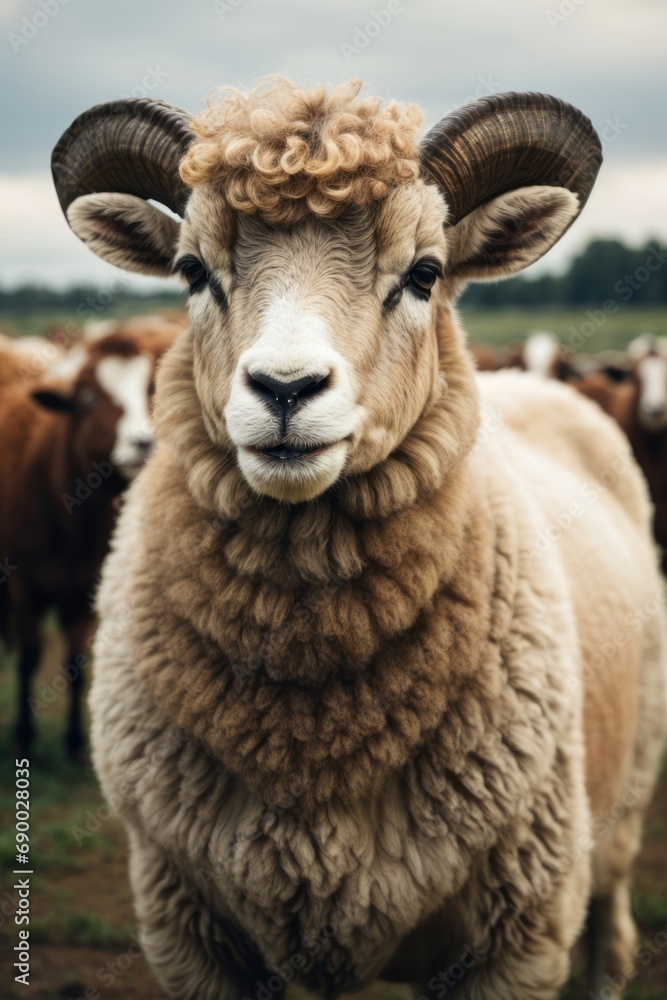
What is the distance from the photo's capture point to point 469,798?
2.84 meters

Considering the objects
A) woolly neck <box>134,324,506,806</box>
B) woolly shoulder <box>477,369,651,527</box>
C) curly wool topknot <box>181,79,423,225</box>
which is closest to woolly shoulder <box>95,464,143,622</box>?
woolly neck <box>134,324,506,806</box>

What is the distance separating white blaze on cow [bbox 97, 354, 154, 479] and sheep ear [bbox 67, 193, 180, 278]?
325cm

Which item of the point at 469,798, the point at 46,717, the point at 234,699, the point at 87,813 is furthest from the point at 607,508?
the point at 46,717

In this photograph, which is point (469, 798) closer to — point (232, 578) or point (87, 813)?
point (232, 578)

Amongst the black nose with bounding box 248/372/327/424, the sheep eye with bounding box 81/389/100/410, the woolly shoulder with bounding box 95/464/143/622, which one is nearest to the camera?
the black nose with bounding box 248/372/327/424

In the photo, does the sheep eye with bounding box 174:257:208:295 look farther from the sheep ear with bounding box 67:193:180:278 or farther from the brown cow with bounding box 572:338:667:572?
the brown cow with bounding box 572:338:667:572

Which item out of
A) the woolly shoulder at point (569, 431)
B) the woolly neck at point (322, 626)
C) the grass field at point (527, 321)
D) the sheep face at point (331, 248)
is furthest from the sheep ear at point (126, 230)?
the grass field at point (527, 321)

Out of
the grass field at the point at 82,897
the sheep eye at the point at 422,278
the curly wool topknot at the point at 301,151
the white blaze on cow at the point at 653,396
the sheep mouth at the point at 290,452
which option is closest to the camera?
the sheep mouth at the point at 290,452

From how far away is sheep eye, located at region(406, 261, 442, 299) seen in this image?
113 inches

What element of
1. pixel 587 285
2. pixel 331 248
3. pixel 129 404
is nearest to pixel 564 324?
pixel 587 285

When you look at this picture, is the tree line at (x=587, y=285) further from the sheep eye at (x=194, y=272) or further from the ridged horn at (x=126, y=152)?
the sheep eye at (x=194, y=272)

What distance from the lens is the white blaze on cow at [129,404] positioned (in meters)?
6.82

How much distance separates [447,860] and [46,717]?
618 cm

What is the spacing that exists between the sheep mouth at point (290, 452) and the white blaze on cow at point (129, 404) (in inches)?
172
